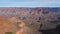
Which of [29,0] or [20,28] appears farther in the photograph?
[29,0]

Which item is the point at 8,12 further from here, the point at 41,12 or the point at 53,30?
the point at 53,30

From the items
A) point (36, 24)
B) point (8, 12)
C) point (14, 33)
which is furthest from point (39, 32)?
point (8, 12)

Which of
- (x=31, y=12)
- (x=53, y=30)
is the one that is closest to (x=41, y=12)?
(x=31, y=12)

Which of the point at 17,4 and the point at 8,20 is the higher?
the point at 17,4

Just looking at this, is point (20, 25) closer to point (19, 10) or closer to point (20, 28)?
point (20, 28)

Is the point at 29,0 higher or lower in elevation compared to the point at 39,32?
higher

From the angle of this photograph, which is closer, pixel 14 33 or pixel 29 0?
pixel 14 33

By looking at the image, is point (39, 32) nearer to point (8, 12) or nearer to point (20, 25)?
point (20, 25)

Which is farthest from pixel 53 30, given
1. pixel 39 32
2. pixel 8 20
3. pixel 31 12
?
pixel 8 20
